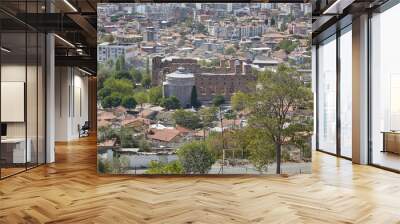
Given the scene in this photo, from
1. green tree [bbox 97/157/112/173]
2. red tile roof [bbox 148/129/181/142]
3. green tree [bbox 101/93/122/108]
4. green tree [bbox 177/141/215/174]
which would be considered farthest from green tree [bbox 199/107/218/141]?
green tree [bbox 97/157/112/173]

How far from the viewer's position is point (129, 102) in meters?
7.14

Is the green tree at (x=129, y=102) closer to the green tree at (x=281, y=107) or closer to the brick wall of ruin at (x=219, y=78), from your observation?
the brick wall of ruin at (x=219, y=78)

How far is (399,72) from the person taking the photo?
7625mm

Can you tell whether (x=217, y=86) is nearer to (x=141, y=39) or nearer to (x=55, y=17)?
(x=141, y=39)

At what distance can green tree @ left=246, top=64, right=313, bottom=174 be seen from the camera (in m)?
7.14

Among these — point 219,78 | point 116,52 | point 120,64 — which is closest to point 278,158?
point 219,78

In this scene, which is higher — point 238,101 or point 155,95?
point 155,95

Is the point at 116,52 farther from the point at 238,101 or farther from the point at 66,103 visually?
the point at 66,103

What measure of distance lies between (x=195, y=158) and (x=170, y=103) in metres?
1.04

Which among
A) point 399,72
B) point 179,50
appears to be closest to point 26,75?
point 179,50

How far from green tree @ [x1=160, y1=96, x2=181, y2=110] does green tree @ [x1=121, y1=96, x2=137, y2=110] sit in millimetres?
482

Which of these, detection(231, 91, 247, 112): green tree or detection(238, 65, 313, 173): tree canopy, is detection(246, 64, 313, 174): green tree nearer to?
detection(238, 65, 313, 173): tree canopy

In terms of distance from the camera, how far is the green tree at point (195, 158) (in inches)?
281

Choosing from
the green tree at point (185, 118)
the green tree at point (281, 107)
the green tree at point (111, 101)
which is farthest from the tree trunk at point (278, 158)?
the green tree at point (111, 101)
